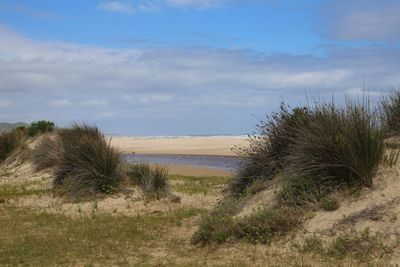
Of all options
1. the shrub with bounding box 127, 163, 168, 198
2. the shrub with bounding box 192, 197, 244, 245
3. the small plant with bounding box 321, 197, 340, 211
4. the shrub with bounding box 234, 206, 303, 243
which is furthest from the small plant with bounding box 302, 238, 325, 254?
the shrub with bounding box 127, 163, 168, 198

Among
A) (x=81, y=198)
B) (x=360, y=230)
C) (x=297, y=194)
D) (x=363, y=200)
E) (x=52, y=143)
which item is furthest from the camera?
(x=52, y=143)

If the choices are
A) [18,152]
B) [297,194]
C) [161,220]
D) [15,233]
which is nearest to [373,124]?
[297,194]

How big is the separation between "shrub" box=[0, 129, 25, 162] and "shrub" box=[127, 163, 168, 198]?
53.6ft

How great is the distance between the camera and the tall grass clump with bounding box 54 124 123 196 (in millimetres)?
16266

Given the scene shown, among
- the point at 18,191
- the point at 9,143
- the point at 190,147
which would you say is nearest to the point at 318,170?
the point at 18,191

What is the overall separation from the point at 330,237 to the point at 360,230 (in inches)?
19.8

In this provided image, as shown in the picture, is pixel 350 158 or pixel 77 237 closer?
pixel 350 158

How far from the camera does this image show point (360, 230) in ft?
28.8

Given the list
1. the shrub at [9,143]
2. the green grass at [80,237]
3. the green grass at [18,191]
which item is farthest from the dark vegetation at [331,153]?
the shrub at [9,143]

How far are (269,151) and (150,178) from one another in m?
4.65

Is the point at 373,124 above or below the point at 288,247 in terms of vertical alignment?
above

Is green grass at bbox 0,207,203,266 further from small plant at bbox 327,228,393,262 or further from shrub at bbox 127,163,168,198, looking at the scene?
small plant at bbox 327,228,393,262

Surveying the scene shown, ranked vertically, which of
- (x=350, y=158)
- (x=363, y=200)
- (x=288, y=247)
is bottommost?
(x=288, y=247)

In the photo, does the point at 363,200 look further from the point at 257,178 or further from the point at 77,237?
the point at 77,237
